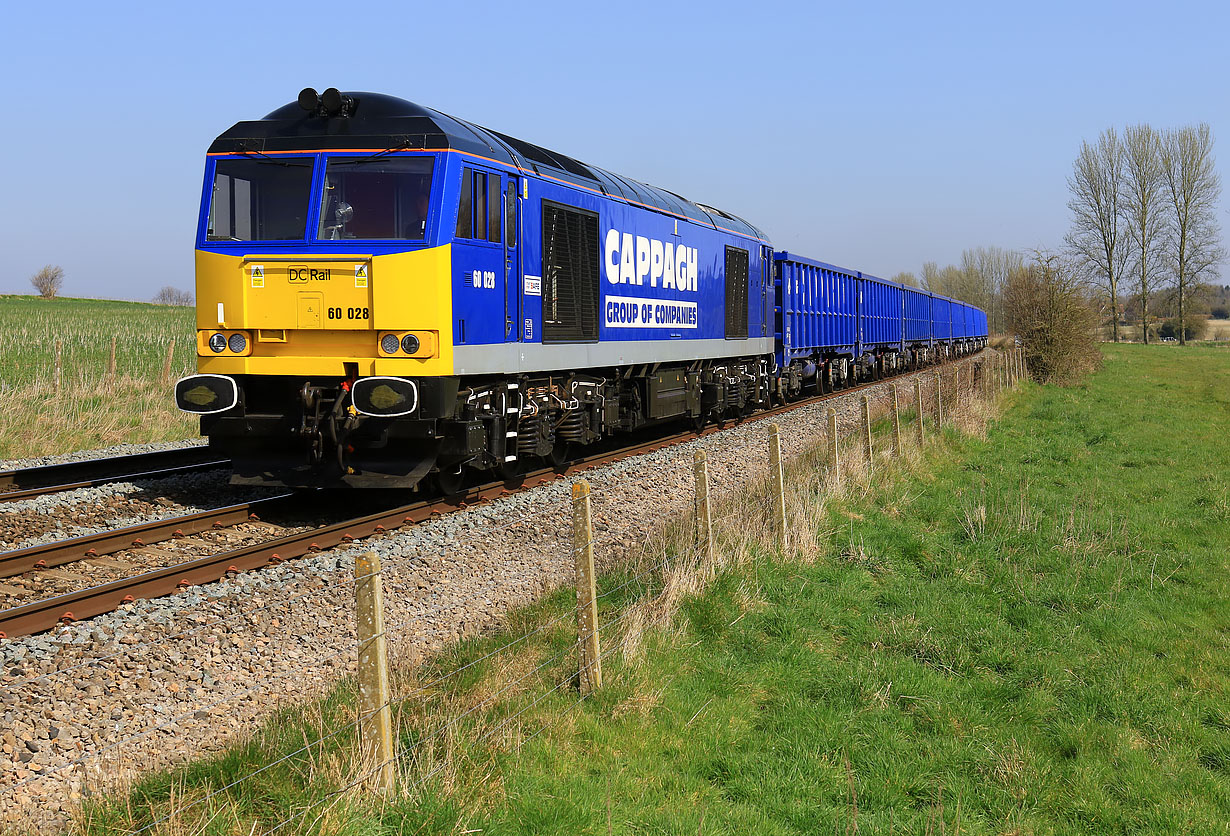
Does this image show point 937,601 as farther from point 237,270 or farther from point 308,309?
point 237,270

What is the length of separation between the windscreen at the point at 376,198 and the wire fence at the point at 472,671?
120 inches

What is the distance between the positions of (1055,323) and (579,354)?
24.9m

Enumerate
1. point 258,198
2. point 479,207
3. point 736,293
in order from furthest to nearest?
point 736,293 → point 479,207 → point 258,198

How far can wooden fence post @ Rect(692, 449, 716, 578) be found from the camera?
7680mm

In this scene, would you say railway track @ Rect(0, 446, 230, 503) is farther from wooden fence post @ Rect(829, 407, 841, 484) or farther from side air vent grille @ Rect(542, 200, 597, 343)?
wooden fence post @ Rect(829, 407, 841, 484)

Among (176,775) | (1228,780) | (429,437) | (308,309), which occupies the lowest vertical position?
(1228,780)

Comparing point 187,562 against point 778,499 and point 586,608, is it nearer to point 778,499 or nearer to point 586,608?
point 586,608

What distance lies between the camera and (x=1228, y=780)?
5.25m

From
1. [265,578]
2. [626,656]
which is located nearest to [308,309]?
[265,578]

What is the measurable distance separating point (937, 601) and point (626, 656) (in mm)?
3367

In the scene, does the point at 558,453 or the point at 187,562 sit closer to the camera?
the point at 187,562

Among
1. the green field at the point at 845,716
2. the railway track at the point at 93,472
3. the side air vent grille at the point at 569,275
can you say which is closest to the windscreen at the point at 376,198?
the side air vent grille at the point at 569,275

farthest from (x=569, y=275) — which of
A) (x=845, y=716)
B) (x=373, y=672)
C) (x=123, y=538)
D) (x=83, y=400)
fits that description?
(x=83, y=400)

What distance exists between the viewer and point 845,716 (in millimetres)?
5746
